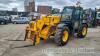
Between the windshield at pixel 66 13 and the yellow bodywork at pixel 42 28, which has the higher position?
the windshield at pixel 66 13

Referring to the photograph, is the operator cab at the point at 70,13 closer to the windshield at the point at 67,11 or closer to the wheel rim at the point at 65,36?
the windshield at the point at 67,11

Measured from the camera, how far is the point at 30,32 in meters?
13.9

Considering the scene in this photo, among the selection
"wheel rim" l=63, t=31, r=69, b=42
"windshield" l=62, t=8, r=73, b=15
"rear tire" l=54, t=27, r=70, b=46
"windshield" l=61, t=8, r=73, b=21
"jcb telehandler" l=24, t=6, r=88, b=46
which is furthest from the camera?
"windshield" l=62, t=8, r=73, b=15

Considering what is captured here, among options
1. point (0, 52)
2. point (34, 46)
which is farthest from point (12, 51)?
point (34, 46)

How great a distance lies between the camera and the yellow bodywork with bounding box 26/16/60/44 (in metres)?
13.3

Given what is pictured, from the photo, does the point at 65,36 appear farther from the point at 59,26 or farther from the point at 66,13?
the point at 66,13

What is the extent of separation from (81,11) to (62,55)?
6.28m

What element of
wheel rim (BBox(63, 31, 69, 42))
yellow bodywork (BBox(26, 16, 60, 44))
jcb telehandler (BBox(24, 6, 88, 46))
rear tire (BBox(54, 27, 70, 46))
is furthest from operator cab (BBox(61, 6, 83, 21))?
rear tire (BBox(54, 27, 70, 46))

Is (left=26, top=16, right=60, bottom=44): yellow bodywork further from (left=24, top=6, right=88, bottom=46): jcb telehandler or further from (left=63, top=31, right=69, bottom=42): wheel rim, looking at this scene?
(left=63, top=31, right=69, bottom=42): wheel rim

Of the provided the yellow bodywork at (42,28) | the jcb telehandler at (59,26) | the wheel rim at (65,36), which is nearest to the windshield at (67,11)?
the jcb telehandler at (59,26)

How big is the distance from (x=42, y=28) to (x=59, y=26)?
39.9 inches

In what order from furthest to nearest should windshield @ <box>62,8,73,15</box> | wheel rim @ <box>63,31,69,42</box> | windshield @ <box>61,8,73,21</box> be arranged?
windshield @ <box>62,8,73,15</box> < windshield @ <box>61,8,73,21</box> < wheel rim @ <box>63,31,69,42</box>

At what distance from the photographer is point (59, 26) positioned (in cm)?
1383

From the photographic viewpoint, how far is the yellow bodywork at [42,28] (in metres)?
13.3
